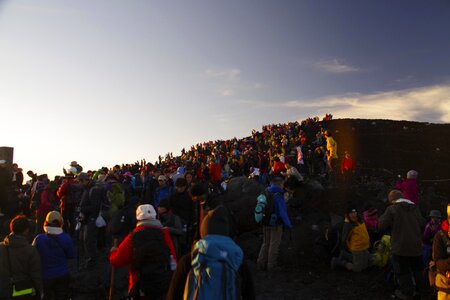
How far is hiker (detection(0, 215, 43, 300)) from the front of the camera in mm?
5212

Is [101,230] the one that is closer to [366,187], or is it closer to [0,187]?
[0,187]

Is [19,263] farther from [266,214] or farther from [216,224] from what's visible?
[266,214]

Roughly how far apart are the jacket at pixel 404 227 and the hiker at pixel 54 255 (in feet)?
A: 19.4

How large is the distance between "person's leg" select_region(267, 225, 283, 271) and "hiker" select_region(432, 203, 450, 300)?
14.8 feet

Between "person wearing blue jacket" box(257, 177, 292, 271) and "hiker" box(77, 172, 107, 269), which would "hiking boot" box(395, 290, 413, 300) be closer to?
"person wearing blue jacket" box(257, 177, 292, 271)

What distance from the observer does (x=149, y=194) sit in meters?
12.7

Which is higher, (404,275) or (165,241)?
(165,241)

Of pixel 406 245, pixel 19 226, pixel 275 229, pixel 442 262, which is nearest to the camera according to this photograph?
pixel 442 262

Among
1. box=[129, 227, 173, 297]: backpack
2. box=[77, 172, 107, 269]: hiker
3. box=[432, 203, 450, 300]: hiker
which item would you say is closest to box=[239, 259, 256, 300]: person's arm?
box=[129, 227, 173, 297]: backpack

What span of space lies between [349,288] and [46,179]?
11.4m

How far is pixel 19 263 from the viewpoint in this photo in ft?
17.4

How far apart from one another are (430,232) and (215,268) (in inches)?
267

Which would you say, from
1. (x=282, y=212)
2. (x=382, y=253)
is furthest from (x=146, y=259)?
(x=382, y=253)

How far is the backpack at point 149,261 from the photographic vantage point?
4.65 metres
